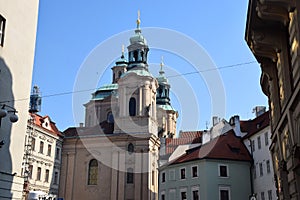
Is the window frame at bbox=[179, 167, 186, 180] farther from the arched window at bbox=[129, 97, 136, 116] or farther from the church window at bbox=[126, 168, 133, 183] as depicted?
the arched window at bbox=[129, 97, 136, 116]

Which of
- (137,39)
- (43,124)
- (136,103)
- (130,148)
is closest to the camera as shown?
(43,124)

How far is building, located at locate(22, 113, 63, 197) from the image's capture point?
43.7 m

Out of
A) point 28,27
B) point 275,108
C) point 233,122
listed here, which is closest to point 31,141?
point 233,122

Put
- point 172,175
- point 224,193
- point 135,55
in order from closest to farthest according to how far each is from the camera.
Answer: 1. point 224,193
2. point 172,175
3. point 135,55

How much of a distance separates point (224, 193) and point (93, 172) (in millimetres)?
24820

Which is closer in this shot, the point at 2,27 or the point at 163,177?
the point at 2,27

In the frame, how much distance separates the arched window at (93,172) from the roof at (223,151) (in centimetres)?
1863

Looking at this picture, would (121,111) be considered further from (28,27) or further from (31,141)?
(28,27)

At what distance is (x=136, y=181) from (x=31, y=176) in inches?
514

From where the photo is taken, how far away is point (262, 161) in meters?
31.3

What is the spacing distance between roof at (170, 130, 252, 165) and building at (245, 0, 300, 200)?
2219cm

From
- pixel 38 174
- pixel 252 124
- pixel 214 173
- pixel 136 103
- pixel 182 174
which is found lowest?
pixel 214 173

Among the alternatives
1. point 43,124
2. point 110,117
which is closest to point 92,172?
point 43,124

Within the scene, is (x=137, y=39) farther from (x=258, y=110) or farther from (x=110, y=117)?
(x=258, y=110)
